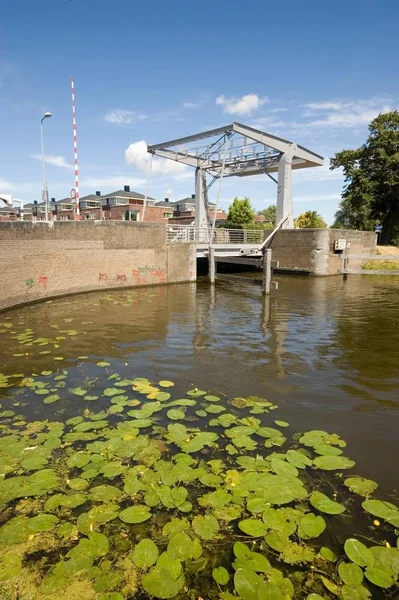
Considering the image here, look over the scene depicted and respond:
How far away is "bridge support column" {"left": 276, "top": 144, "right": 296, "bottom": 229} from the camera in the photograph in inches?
826

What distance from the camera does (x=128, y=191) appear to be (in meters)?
48.8

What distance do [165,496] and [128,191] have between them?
49822 mm

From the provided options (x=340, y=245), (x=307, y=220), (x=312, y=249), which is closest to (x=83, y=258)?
(x=312, y=249)

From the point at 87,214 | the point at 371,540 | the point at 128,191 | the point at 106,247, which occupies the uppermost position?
the point at 128,191

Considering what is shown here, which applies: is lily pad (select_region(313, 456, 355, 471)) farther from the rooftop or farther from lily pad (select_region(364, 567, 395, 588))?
the rooftop

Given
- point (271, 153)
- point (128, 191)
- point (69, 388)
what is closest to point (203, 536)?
point (69, 388)

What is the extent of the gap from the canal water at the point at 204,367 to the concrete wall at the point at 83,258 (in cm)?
97

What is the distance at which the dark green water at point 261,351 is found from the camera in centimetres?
455

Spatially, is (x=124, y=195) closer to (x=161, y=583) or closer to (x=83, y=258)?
(x=83, y=258)

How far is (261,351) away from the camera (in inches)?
292

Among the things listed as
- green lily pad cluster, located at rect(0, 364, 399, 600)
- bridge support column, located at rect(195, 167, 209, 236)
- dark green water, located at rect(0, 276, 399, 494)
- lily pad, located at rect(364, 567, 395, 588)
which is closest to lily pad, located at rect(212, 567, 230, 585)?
green lily pad cluster, located at rect(0, 364, 399, 600)

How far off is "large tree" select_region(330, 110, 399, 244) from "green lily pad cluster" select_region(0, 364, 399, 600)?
2900 centimetres

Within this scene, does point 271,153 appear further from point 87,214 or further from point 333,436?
point 87,214

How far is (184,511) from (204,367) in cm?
358
